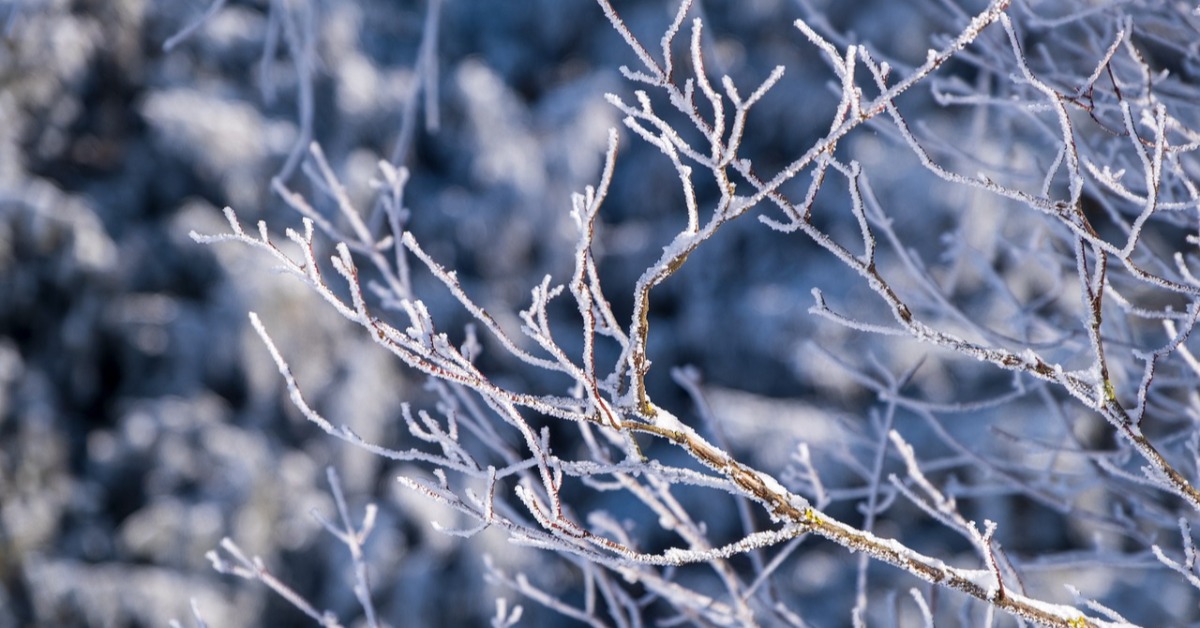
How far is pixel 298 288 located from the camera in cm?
589

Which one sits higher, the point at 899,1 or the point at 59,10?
the point at 899,1

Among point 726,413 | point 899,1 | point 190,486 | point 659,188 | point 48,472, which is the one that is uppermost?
point 899,1

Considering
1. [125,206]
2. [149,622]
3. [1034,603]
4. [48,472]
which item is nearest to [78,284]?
[125,206]

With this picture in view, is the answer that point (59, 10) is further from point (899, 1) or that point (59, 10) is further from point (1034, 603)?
point (1034, 603)

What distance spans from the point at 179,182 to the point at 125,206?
0.35m

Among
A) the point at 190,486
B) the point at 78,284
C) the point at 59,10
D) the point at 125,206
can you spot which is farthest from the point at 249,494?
the point at 59,10

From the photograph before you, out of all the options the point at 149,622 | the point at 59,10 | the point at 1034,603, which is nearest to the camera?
the point at 1034,603

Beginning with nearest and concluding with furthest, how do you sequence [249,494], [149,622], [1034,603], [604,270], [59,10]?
1. [1034,603]
2. [149,622]
3. [249,494]
4. [59,10]
5. [604,270]

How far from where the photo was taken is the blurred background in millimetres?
5461

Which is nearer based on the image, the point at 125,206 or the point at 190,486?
the point at 190,486

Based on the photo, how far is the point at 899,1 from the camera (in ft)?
19.2

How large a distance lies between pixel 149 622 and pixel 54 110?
9.96 ft

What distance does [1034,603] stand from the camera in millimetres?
936

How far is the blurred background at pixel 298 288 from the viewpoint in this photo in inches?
215
